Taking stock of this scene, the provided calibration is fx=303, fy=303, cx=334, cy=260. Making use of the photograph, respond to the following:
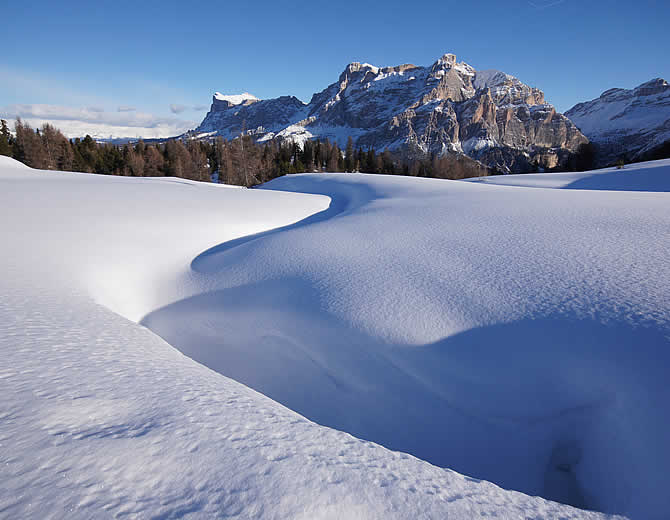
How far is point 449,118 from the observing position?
100125 mm

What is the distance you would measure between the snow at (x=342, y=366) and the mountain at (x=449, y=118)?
7599 centimetres

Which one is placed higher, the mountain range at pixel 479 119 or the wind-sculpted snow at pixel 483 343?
the mountain range at pixel 479 119

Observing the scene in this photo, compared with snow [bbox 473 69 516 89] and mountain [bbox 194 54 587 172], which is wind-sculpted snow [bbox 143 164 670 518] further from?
snow [bbox 473 69 516 89]

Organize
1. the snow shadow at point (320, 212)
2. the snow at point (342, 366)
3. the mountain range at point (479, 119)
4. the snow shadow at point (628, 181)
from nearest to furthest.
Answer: the snow at point (342, 366) → the snow shadow at point (320, 212) → the snow shadow at point (628, 181) → the mountain range at point (479, 119)

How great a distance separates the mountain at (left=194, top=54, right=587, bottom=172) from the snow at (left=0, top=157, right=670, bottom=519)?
76.0 meters

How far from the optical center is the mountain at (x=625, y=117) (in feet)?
306

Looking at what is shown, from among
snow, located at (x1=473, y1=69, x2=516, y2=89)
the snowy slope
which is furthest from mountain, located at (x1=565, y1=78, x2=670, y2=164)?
the snowy slope

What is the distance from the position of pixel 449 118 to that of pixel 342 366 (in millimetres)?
114608

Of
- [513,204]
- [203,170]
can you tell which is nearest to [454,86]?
[203,170]

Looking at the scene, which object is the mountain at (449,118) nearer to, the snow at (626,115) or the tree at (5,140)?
the snow at (626,115)

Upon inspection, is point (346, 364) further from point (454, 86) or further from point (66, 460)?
point (454, 86)

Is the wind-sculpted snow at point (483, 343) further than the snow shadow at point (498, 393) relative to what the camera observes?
Yes

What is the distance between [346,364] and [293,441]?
5.10 ft

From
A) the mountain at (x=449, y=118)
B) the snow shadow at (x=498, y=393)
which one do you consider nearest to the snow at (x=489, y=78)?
the mountain at (x=449, y=118)
